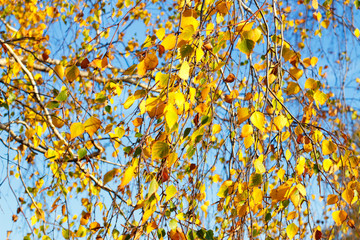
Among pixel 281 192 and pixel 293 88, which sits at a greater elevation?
pixel 293 88

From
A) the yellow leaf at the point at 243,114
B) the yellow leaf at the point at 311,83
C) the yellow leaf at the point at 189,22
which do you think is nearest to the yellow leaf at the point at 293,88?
the yellow leaf at the point at 311,83

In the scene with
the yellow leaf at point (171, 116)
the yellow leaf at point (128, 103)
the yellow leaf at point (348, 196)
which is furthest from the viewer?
the yellow leaf at point (348, 196)

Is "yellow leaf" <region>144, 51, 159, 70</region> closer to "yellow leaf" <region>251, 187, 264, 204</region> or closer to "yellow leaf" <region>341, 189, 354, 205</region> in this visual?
"yellow leaf" <region>251, 187, 264, 204</region>

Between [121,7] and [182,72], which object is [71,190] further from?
[182,72]

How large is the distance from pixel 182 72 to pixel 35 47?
2284mm

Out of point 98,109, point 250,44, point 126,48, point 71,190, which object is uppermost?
point 126,48

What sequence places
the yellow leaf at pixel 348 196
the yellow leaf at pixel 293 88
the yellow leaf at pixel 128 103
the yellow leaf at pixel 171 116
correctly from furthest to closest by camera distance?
A: the yellow leaf at pixel 293 88
the yellow leaf at pixel 348 196
the yellow leaf at pixel 128 103
the yellow leaf at pixel 171 116

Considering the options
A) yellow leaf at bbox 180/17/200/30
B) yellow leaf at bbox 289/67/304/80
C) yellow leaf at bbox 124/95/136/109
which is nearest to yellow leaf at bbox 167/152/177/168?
yellow leaf at bbox 124/95/136/109

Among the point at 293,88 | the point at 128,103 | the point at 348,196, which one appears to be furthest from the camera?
the point at 293,88

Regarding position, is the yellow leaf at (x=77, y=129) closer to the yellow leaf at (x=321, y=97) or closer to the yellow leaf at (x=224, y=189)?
the yellow leaf at (x=224, y=189)

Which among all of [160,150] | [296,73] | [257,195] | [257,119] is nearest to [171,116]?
[160,150]

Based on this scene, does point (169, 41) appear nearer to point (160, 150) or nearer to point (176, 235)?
point (160, 150)

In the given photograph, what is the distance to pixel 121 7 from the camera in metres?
2.60

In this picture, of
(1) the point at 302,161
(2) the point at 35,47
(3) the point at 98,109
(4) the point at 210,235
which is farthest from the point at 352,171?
(2) the point at 35,47
